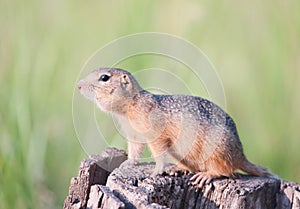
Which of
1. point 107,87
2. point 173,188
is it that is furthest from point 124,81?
point 173,188

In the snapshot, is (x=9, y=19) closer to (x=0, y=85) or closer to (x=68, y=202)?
(x=0, y=85)

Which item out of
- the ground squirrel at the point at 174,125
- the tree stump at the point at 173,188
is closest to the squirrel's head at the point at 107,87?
the ground squirrel at the point at 174,125

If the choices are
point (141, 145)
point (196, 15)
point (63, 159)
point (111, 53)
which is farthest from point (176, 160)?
point (196, 15)

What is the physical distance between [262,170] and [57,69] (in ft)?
6.37

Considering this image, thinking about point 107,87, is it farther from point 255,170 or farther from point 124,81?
point 255,170

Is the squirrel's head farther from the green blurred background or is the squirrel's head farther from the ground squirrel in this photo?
the green blurred background

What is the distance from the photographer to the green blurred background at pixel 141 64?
4.62 meters

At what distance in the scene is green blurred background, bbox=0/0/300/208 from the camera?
4.62m

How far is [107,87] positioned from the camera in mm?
3703

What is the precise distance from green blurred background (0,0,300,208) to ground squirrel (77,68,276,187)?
87 centimetres

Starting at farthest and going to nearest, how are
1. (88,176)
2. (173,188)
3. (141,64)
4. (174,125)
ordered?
(141,64) < (174,125) < (88,176) < (173,188)

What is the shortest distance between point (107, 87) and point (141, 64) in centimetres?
122

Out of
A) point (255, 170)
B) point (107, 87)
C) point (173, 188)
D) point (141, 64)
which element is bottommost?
point (173, 188)

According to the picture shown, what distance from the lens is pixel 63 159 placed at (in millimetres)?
4910
